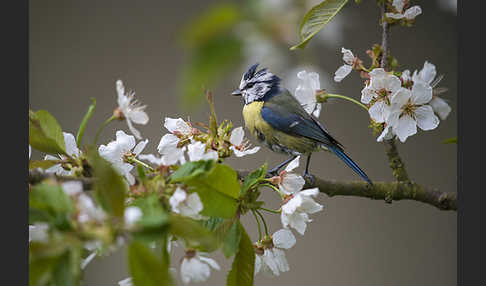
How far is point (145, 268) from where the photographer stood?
0.88 ft

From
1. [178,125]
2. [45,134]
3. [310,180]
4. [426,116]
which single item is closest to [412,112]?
[426,116]

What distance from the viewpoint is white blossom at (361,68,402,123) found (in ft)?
1.37

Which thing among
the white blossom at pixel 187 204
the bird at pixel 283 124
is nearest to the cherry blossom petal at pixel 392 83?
the bird at pixel 283 124

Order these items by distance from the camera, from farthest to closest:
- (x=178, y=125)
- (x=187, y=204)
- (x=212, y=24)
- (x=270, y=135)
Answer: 1. (x=270, y=135)
2. (x=178, y=125)
3. (x=187, y=204)
4. (x=212, y=24)

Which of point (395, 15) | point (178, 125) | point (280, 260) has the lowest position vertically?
point (280, 260)

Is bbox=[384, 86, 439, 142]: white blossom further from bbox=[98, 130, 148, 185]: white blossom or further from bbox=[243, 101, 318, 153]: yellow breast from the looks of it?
bbox=[98, 130, 148, 185]: white blossom

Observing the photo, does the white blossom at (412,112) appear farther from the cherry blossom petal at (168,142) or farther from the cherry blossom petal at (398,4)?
the cherry blossom petal at (168,142)

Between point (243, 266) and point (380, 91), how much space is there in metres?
0.20

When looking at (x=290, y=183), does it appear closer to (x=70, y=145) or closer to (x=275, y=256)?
(x=275, y=256)

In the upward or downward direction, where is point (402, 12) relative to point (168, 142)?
upward

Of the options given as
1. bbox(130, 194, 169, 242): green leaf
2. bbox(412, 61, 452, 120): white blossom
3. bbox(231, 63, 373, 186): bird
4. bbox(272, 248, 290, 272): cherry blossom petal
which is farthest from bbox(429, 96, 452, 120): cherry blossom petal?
bbox(130, 194, 169, 242): green leaf

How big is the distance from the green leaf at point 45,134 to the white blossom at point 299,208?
18 cm

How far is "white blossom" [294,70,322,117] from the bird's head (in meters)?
0.04

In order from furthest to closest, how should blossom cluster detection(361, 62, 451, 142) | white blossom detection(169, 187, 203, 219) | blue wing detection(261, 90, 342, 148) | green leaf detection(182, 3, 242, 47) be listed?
blue wing detection(261, 90, 342, 148) < blossom cluster detection(361, 62, 451, 142) < white blossom detection(169, 187, 203, 219) < green leaf detection(182, 3, 242, 47)
